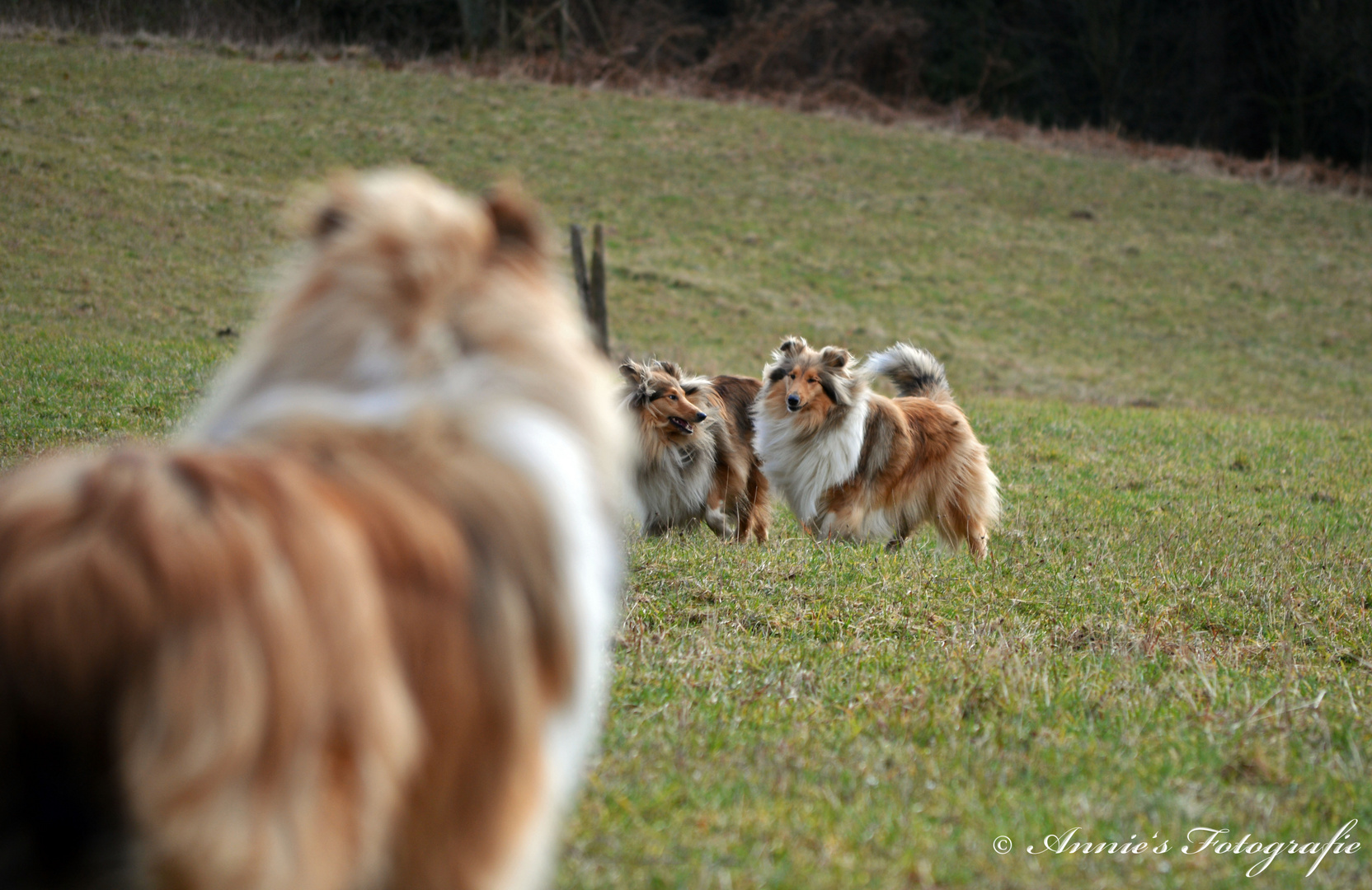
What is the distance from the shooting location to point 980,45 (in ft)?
Answer: 137

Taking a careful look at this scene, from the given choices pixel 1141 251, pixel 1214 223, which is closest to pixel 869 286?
pixel 1141 251

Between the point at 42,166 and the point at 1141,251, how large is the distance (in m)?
24.8

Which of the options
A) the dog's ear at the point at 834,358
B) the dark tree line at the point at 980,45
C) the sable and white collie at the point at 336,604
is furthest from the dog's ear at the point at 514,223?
the dark tree line at the point at 980,45

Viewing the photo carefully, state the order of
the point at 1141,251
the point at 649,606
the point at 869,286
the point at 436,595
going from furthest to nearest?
the point at 1141,251 → the point at 869,286 → the point at 649,606 → the point at 436,595

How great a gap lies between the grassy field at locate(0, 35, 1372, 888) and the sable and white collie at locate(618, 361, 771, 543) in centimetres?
39

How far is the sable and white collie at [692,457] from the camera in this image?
8.14 m

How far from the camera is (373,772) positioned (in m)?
1.59

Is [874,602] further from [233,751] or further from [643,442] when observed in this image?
[233,751]

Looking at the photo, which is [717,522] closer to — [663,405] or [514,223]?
[663,405]

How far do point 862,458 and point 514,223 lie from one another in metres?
6.05

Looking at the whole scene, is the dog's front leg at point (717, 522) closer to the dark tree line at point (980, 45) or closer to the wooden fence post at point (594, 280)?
the wooden fence post at point (594, 280)

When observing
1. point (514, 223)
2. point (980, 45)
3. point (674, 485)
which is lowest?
point (674, 485)

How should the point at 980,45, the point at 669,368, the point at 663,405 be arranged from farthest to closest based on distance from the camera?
1. the point at 980,45
2. the point at 669,368
3. the point at 663,405

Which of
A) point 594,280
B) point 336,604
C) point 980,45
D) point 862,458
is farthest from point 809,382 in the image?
point 980,45
